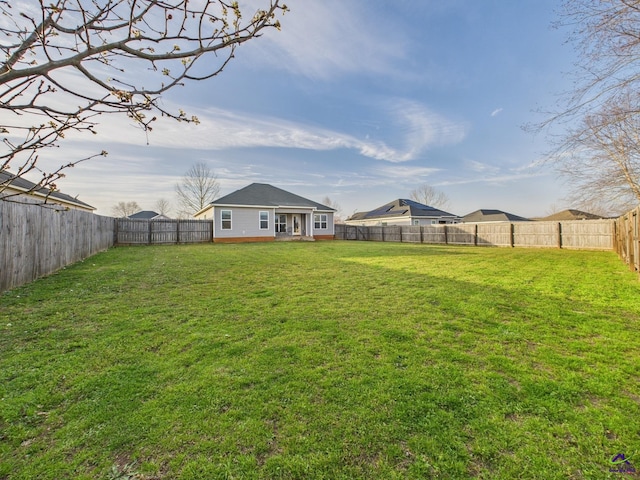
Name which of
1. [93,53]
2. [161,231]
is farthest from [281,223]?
[93,53]


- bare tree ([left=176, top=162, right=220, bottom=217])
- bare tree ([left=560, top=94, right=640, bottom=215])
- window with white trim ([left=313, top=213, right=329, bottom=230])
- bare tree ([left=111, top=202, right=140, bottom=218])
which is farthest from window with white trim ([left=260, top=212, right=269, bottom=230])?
bare tree ([left=111, top=202, right=140, bottom=218])

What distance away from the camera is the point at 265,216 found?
2195 centimetres

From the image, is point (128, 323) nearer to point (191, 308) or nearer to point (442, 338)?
point (191, 308)

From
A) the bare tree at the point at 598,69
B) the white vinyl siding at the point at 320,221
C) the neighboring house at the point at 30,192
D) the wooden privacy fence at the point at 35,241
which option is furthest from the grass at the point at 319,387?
the white vinyl siding at the point at 320,221

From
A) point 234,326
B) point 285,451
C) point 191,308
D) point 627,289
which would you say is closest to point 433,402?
point 285,451

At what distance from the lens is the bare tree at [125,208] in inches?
2268

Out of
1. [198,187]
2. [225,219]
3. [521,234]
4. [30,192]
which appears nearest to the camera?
[30,192]

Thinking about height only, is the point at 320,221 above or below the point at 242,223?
above

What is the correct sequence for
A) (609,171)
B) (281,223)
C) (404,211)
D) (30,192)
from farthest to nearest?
1. (404,211)
2. (281,223)
3. (609,171)
4. (30,192)

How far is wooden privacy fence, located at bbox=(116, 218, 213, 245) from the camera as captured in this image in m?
18.7

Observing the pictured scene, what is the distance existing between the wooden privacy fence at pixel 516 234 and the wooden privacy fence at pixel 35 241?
69.0 feet

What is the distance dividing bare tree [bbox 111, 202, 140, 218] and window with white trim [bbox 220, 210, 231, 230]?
49394 millimetres

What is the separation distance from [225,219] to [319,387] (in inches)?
778

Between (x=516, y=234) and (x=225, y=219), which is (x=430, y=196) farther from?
(x=225, y=219)
